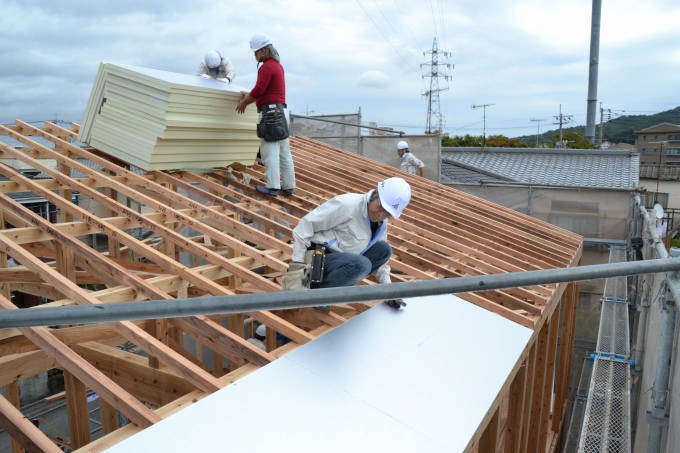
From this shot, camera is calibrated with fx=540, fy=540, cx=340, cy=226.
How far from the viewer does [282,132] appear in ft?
20.7

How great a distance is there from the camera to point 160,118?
5.84 m

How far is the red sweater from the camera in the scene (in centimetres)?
596

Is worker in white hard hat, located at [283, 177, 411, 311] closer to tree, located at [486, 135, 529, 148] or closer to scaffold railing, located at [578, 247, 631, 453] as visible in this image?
scaffold railing, located at [578, 247, 631, 453]

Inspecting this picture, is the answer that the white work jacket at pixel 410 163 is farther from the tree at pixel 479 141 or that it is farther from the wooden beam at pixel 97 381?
the tree at pixel 479 141

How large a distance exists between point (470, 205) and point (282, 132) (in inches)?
164

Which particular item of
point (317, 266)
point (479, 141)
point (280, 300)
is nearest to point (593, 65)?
point (479, 141)

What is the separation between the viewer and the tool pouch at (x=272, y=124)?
625 cm

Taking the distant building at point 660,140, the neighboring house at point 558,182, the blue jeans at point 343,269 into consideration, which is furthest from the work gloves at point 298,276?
the distant building at point 660,140

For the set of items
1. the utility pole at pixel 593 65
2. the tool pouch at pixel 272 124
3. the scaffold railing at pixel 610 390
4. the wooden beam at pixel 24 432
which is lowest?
the scaffold railing at pixel 610 390

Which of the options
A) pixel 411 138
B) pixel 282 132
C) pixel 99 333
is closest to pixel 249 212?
pixel 282 132

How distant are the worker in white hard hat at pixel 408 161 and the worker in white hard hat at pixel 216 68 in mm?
5783

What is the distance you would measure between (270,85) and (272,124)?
1.44 ft

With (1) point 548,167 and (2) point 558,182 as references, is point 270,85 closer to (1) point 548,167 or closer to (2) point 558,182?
(2) point 558,182

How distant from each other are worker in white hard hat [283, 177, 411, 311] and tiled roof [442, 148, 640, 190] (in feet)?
35.5
